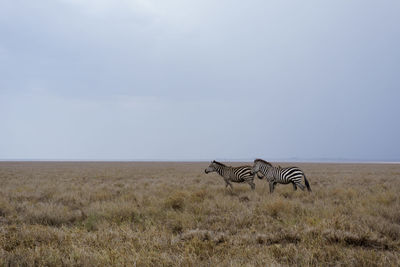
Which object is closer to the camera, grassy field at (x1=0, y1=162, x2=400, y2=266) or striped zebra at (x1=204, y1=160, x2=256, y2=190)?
grassy field at (x1=0, y1=162, x2=400, y2=266)

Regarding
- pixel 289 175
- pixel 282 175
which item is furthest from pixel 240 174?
pixel 289 175

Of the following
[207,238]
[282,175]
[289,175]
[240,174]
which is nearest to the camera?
[207,238]

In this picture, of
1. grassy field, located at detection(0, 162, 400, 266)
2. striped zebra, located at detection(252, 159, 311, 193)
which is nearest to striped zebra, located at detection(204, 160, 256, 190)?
striped zebra, located at detection(252, 159, 311, 193)

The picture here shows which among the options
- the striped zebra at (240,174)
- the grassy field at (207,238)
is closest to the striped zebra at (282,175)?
the striped zebra at (240,174)

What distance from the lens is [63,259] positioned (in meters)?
4.05

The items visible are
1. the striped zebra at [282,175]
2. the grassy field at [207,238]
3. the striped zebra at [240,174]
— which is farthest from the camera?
the striped zebra at [240,174]

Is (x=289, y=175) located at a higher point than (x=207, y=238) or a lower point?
higher

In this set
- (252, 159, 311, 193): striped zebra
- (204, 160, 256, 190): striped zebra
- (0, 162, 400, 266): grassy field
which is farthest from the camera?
(204, 160, 256, 190): striped zebra

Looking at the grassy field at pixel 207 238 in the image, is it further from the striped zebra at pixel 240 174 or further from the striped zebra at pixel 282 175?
the striped zebra at pixel 240 174

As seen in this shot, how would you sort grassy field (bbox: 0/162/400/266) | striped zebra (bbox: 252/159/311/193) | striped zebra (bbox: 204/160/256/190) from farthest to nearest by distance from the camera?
striped zebra (bbox: 204/160/256/190), striped zebra (bbox: 252/159/311/193), grassy field (bbox: 0/162/400/266)

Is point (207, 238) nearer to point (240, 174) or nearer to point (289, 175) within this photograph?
point (289, 175)

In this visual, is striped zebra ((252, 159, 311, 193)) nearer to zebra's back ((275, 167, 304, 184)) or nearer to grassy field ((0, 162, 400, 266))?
zebra's back ((275, 167, 304, 184))

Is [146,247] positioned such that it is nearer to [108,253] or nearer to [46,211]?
[108,253]

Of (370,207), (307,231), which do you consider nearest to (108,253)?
(307,231)
